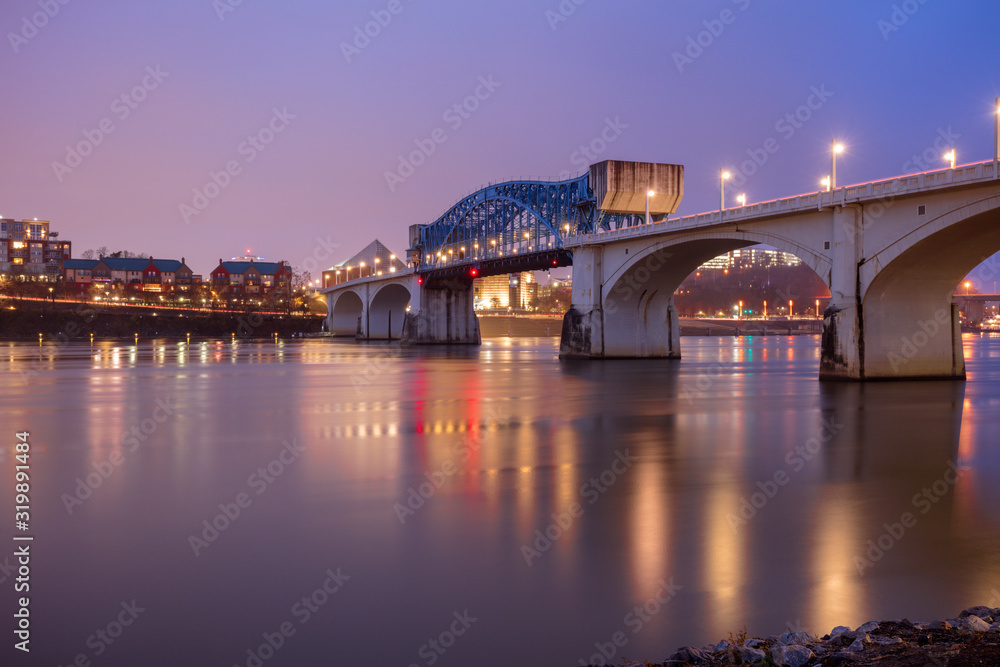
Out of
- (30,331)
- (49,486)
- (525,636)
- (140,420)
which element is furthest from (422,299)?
(525,636)

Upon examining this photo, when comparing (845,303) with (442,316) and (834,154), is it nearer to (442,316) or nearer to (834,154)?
(834,154)

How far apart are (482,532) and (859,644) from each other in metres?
4.69

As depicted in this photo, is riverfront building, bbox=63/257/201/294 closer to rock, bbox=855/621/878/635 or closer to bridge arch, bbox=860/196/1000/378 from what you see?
bridge arch, bbox=860/196/1000/378

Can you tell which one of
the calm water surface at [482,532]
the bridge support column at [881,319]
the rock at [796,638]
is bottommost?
the calm water surface at [482,532]

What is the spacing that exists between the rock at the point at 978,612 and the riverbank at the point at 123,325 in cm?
11070

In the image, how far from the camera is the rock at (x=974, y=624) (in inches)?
239

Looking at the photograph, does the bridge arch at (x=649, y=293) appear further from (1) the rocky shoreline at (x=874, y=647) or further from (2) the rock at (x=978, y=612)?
(1) the rocky shoreline at (x=874, y=647)

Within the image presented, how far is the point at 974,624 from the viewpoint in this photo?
613cm

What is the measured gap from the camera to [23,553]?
8555 mm

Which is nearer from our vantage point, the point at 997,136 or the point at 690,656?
the point at 690,656

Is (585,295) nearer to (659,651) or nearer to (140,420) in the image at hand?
(140,420)

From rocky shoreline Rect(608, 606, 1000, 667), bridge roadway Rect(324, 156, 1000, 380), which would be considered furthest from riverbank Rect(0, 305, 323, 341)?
rocky shoreline Rect(608, 606, 1000, 667)

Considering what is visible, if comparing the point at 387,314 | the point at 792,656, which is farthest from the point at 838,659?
the point at 387,314

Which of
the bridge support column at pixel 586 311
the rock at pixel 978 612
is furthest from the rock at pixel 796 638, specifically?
the bridge support column at pixel 586 311
